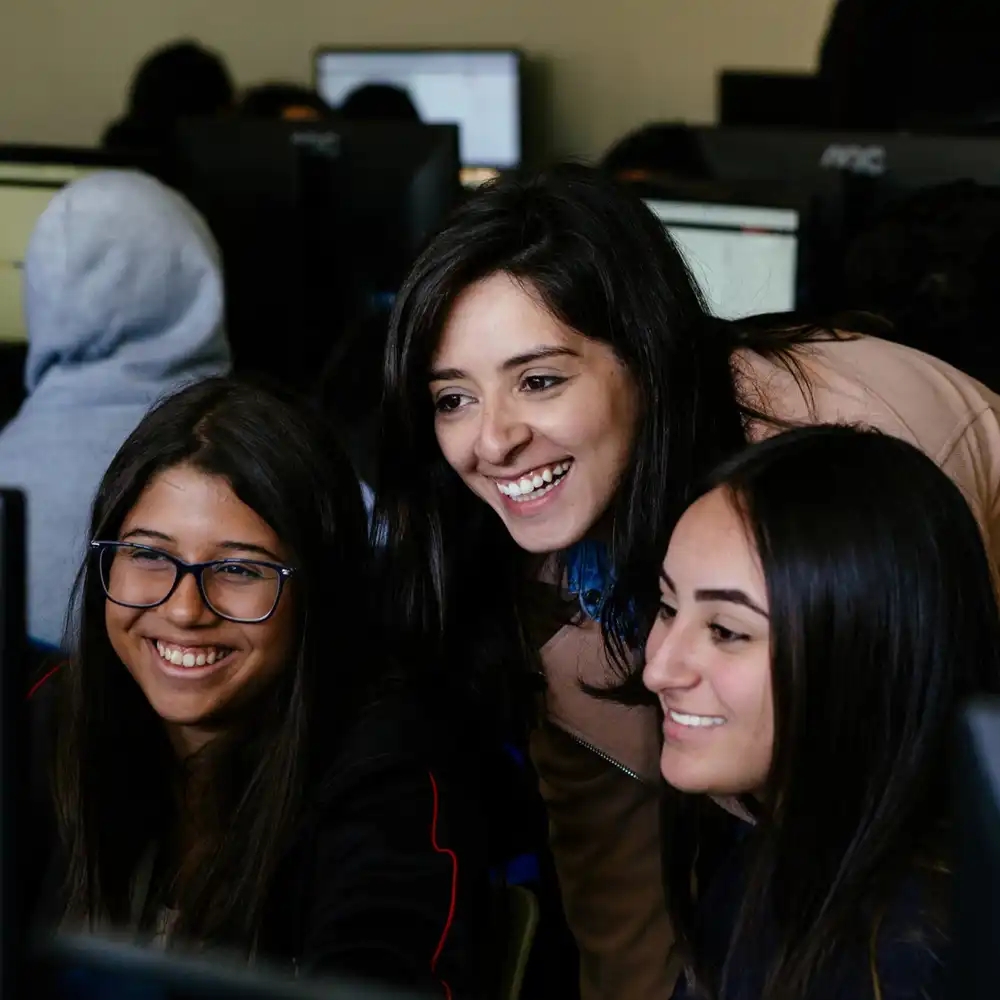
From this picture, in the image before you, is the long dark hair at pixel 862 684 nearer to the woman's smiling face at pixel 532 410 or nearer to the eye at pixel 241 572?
the woman's smiling face at pixel 532 410

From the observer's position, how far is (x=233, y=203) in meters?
3.01

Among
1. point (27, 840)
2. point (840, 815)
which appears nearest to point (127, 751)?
point (840, 815)

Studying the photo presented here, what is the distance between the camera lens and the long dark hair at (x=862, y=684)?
1.02 meters

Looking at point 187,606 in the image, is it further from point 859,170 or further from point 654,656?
point 859,170

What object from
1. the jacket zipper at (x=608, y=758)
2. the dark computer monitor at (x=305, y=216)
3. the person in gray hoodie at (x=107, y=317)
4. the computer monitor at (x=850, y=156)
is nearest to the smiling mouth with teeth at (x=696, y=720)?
the jacket zipper at (x=608, y=758)

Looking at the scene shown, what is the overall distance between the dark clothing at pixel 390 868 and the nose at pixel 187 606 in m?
0.15

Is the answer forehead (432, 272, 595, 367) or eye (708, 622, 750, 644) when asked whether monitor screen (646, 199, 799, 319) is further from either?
eye (708, 622, 750, 644)

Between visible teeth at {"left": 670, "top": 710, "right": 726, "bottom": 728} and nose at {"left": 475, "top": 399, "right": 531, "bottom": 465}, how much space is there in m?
0.29

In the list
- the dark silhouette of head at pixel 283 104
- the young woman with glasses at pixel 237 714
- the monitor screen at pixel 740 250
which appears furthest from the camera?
the dark silhouette of head at pixel 283 104

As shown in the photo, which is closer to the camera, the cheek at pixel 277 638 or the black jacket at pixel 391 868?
the black jacket at pixel 391 868

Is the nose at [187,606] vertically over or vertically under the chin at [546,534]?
under

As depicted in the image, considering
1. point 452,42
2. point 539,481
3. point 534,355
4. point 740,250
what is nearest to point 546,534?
point 539,481

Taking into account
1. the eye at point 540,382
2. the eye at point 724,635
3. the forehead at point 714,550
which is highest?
the eye at point 540,382

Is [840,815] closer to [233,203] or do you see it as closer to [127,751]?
[127,751]
